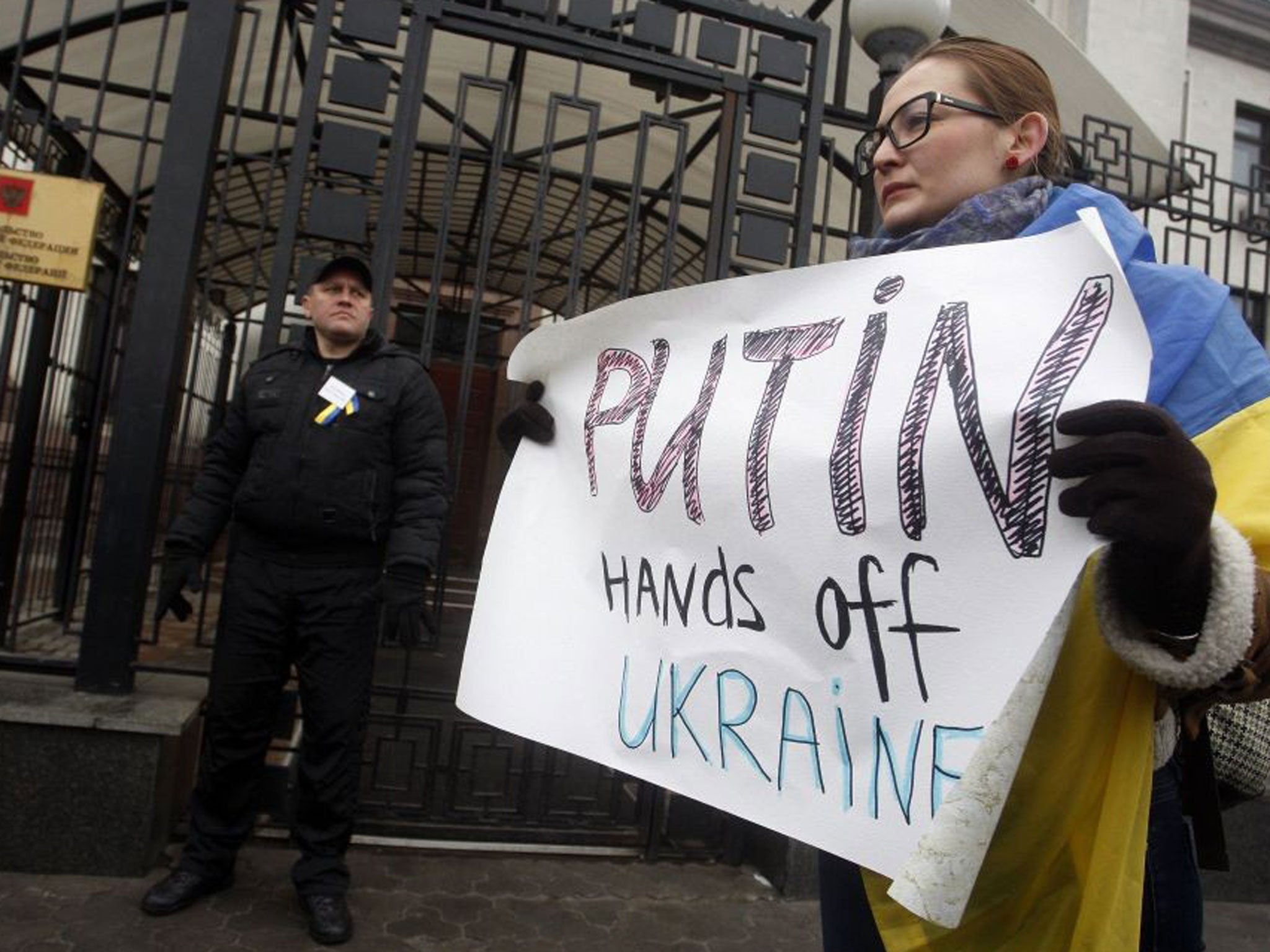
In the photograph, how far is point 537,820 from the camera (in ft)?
12.4

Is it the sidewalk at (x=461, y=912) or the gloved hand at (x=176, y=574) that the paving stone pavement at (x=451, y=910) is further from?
the gloved hand at (x=176, y=574)

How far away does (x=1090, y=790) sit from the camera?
102 cm

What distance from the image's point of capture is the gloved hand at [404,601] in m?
2.99

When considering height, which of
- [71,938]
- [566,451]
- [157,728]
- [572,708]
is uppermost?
[566,451]

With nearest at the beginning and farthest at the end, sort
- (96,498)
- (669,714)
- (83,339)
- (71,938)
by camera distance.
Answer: (669,714) < (71,938) < (83,339) < (96,498)

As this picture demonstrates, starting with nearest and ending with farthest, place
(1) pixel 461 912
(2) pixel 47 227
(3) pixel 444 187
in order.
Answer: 1. (1) pixel 461 912
2. (2) pixel 47 227
3. (3) pixel 444 187

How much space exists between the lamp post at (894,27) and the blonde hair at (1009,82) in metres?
2.57

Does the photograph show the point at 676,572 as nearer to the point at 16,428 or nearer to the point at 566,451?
the point at 566,451

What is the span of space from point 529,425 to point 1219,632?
4.12ft

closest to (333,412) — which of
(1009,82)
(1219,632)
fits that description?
(1009,82)

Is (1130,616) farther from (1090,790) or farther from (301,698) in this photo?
(301,698)

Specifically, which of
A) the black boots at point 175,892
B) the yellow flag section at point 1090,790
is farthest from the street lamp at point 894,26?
the black boots at point 175,892

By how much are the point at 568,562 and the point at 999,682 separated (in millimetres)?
843

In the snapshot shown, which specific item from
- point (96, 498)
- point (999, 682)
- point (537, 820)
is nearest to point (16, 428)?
point (96, 498)
